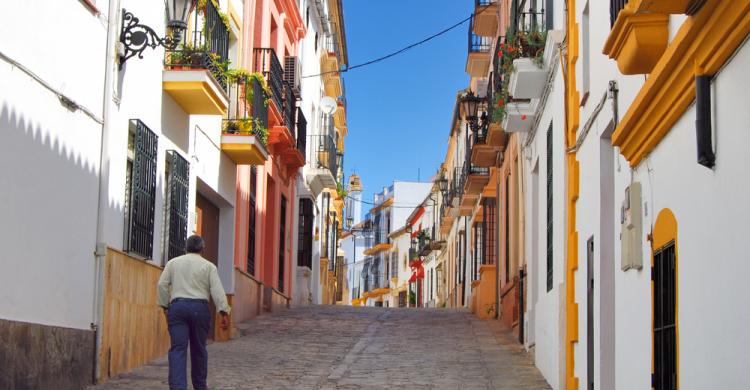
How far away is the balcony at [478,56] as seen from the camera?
28.0 m

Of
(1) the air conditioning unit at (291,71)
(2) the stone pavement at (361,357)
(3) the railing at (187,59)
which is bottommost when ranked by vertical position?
(2) the stone pavement at (361,357)

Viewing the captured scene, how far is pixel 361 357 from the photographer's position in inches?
616

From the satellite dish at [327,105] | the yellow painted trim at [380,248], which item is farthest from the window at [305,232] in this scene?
the yellow painted trim at [380,248]

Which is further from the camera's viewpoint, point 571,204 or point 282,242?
point 282,242

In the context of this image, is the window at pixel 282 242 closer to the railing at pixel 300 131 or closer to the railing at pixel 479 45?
the railing at pixel 300 131

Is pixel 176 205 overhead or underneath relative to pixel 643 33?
underneath

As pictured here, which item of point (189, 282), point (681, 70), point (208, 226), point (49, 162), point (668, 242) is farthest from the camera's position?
point (208, 226)

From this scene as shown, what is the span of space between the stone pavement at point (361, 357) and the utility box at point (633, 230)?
4.39 meters

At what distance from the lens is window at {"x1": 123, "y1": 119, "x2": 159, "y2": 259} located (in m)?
13.2

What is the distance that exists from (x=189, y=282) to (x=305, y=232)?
19.2 meters

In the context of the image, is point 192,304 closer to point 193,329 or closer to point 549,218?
point 193,329

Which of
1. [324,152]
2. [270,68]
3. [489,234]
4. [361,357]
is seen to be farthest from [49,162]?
[324,152]

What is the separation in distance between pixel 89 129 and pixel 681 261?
6919 millimetres

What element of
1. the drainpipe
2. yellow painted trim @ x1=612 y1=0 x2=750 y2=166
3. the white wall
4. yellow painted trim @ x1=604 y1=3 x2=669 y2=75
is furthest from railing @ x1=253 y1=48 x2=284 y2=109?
yellow painted trim @ x1=604 y1=3 x2=669 y2=75
